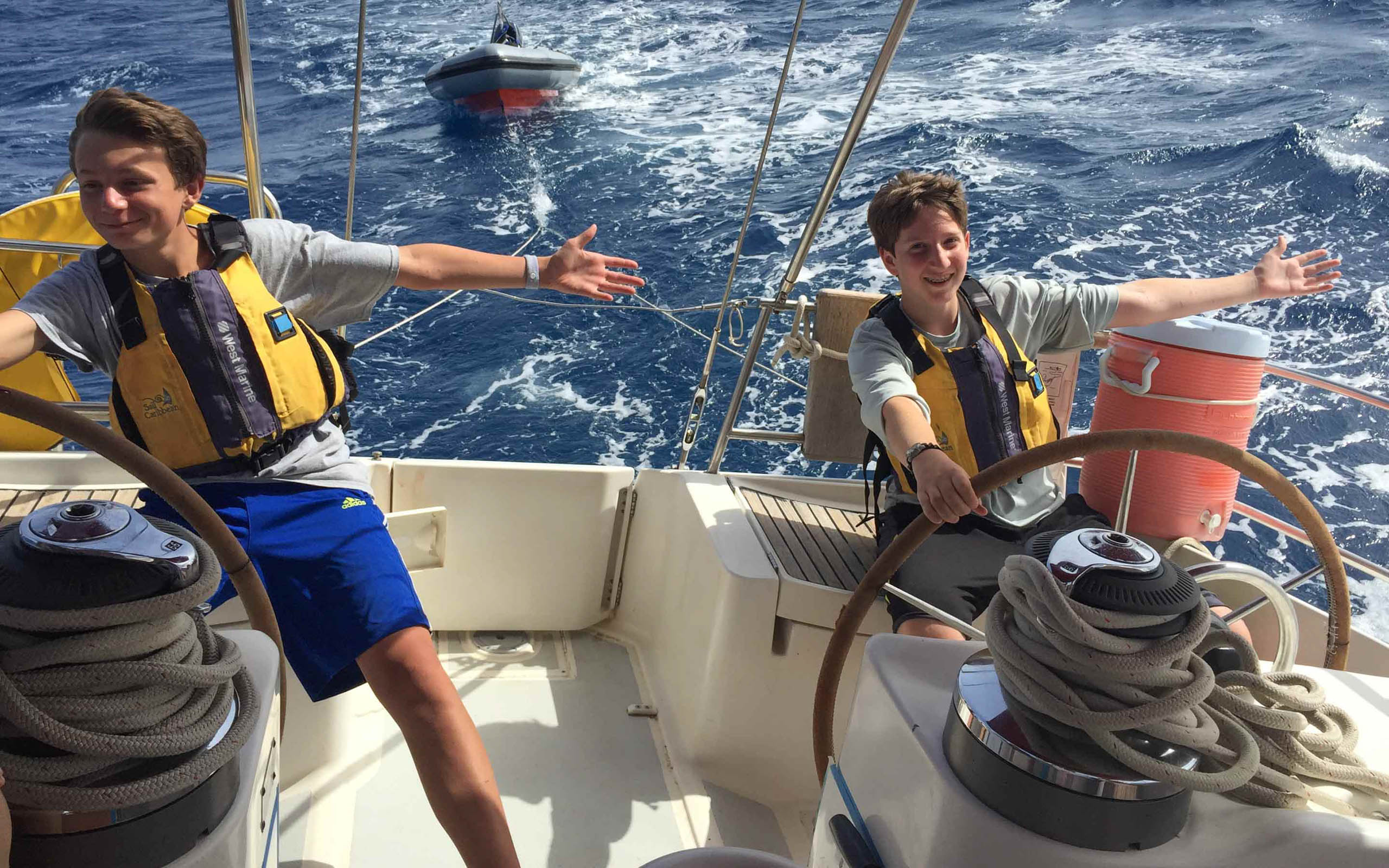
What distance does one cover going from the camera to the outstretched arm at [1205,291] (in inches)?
82.4

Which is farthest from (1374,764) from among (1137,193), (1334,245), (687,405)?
(1137,193)

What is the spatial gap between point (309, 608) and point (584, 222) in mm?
7517

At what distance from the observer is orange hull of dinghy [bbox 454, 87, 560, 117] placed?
1248 centimetres

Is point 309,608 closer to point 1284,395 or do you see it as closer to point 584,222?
point 1284,395

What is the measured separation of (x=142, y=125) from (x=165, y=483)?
2.26ft

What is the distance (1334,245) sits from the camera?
22.6 feet

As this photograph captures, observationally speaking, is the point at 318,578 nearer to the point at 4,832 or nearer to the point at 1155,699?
the point at 4,832

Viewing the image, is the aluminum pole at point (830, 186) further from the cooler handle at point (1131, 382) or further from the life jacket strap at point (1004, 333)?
the cooler handle at point (1131, 382)

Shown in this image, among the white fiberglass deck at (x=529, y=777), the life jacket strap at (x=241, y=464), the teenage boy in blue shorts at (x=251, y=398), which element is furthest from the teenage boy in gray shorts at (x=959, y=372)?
the life jacket strap at (x=241, y=464)

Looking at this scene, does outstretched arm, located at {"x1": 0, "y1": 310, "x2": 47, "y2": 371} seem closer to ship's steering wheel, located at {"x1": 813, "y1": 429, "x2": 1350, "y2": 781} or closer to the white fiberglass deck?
the white fiberglass deck

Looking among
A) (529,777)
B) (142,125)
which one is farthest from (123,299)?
(529,777)

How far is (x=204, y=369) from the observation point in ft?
5.24

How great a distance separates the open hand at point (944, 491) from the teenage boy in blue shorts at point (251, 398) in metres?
0.73

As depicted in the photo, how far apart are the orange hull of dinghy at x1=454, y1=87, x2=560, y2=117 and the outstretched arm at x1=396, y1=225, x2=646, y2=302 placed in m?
11.4
